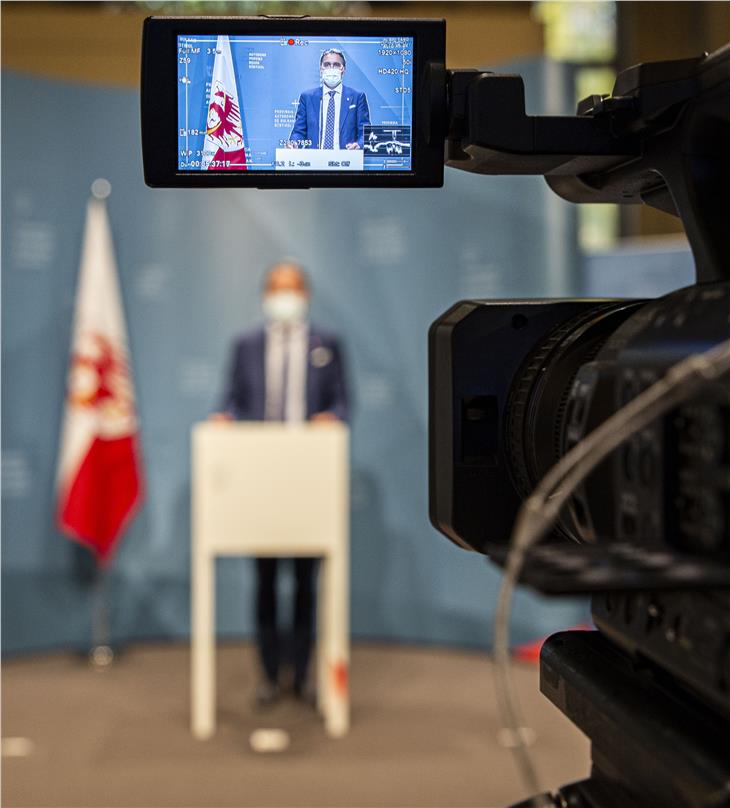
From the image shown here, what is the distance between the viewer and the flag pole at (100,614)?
449 centimetres

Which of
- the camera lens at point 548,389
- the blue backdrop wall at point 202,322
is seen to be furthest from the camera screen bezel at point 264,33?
the blue backdrop wall at point 202,322

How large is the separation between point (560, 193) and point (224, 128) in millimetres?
324

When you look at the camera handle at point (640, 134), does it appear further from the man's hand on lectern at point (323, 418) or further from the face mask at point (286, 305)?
the face mask at point (286, 305)

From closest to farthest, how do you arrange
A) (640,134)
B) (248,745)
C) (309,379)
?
1. (640,134)
2. (248,745)
3. (309,379)

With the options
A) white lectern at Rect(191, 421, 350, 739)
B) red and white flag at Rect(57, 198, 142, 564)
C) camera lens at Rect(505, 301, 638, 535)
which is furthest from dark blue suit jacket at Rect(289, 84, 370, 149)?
red and white flag at Rect(57, 198, 142, 564)

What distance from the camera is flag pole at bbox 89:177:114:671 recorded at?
4492 mm

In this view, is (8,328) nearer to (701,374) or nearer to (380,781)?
(380,781)

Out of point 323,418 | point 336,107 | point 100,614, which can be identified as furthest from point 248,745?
point 336,107

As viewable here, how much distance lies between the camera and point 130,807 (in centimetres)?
293

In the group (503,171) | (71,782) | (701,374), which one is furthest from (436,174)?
(71,782)

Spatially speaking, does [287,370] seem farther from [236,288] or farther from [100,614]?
[100,614]

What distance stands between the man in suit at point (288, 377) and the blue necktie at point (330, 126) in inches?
115

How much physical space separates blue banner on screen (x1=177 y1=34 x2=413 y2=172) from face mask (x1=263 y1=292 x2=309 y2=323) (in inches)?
119

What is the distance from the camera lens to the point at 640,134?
0.89 m
